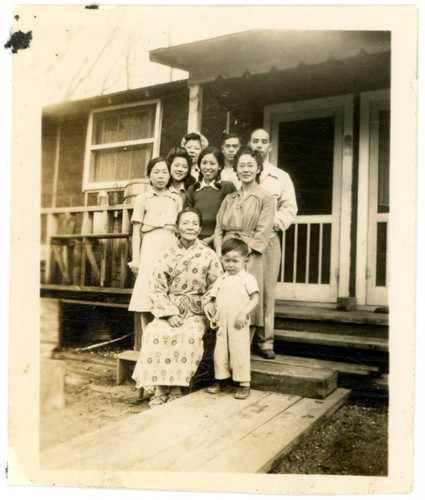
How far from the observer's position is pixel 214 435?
2.29 m

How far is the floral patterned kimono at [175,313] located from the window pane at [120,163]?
68cm

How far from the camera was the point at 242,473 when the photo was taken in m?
2.25

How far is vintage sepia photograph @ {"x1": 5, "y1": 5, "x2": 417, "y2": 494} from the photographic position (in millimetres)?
2387

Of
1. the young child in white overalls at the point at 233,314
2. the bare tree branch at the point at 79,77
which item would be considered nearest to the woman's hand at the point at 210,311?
the young child in white overalls at the point at 233,314

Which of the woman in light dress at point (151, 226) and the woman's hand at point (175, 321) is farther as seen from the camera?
the woman in light dress at point (151, 226)

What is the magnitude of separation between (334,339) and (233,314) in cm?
84

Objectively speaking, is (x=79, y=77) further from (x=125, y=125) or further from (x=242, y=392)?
(x=242, y=392)

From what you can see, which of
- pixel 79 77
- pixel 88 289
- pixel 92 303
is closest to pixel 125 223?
pixel 88 289

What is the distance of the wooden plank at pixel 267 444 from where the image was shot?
2.19 meters

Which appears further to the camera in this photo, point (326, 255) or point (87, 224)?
point (326, 255)

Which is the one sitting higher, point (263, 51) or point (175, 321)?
point (263, 51)

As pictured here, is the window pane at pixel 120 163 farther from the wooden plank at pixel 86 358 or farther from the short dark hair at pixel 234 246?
the wooden plank at pixel 86 358

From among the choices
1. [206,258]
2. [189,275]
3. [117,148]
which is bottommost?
[189,275]

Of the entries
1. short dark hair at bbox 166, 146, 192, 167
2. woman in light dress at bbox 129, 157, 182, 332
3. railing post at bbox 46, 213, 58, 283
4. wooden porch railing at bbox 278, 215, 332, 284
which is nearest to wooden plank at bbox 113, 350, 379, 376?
woman in light dress at bbox 129, 157, 182, 332
